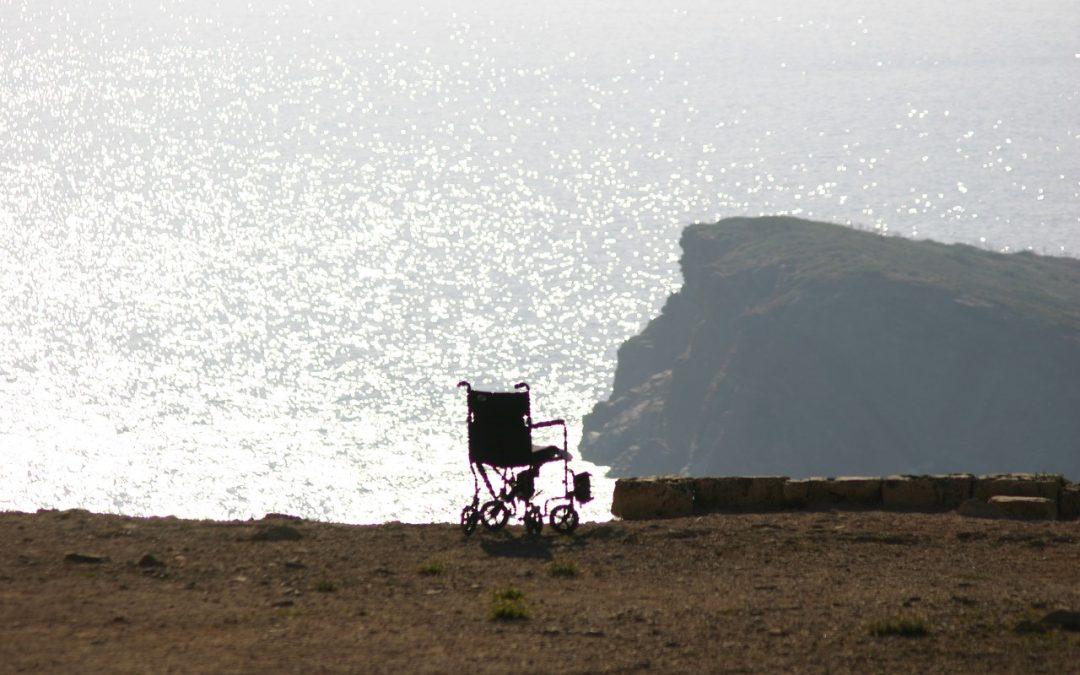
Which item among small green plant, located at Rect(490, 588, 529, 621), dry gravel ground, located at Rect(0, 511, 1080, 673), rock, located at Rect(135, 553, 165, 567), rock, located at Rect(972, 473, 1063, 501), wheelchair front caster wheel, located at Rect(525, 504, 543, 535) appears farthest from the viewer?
rock, located at Rect(972, 473, 1063, 501)

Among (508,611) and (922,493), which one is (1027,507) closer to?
(922,493)

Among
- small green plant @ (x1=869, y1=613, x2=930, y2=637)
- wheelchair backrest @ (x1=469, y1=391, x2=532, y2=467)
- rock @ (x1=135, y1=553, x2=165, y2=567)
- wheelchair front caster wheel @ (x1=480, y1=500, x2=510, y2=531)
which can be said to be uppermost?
wheelchair backrest @ (x1=469, y1=391, x2=532, y2=467)

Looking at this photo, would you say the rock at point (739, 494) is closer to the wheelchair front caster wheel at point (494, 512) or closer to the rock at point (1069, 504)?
the wheelchair front caster wheel at point (494, 512)

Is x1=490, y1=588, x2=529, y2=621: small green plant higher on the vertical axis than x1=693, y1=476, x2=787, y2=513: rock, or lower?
lower

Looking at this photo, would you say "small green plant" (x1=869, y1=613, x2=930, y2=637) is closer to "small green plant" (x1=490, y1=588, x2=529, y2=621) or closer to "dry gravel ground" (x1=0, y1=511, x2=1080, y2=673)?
"dry gravel ground" (x1=0, y1=511, x2=1080, y2=673)

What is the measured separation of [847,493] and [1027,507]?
8.58 feet

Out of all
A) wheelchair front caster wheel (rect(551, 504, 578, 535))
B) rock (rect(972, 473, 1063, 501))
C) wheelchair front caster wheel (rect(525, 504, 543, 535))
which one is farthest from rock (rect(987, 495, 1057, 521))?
wheelchair front caster wheel (rect(525, 504, 543, 535))

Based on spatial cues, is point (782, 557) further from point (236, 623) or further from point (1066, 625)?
point (236, 623)

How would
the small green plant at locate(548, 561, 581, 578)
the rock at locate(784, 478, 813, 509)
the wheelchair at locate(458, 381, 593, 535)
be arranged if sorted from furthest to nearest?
the rock at locate(784, 478, 813, 509)
the wheelchair at locate(458, 381, 593, 535)
the small green plant at locate(548, 561, 581, 578)

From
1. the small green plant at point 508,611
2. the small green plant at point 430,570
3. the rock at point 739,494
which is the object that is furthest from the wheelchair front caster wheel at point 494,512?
the small green plant at point 508,611

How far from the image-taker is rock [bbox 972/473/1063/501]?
2566 cm

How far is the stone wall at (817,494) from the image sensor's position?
83.5ft

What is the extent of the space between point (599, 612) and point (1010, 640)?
14.1 feet

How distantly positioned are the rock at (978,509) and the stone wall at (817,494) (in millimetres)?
464
